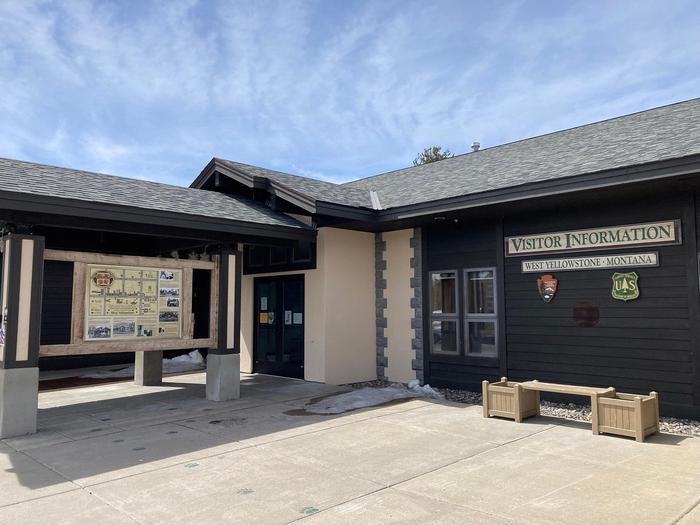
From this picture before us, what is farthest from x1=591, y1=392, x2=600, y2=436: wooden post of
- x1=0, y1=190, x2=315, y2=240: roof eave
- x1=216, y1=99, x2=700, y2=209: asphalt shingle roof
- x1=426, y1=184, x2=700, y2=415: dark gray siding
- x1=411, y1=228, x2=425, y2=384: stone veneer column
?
x1=0, y1=190, x2=315, y2=240: roof eave

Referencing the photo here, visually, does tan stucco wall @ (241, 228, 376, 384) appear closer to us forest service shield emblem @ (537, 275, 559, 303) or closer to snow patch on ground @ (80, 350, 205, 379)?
us forest service shield emblem @ (537, 275, 559, 303)

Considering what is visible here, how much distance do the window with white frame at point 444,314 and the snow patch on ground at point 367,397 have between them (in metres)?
0.85

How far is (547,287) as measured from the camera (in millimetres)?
8906

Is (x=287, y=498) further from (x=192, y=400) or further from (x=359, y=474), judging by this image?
(x=192, y=400)

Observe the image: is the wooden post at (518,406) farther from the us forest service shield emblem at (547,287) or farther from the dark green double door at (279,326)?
the dark green double door at (279,326)

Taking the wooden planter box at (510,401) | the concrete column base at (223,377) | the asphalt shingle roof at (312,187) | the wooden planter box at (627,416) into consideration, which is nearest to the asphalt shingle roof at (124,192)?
the asphalt shingle roof at (312,187)

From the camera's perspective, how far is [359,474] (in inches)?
209

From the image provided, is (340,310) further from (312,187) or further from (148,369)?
(148,369)

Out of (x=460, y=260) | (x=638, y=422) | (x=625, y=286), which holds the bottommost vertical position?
(x=638, y=422)

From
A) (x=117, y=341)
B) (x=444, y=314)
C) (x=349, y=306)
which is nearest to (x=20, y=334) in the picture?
(x=117, y=341)

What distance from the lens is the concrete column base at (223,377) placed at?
30.0 ft

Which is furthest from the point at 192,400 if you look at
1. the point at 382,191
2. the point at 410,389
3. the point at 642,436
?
the point at 642,436

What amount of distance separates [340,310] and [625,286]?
17.7 ft

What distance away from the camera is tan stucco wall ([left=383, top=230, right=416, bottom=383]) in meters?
11.1
